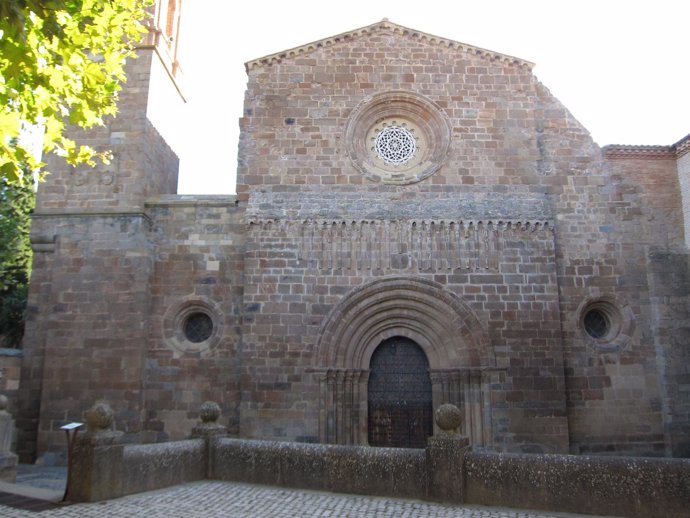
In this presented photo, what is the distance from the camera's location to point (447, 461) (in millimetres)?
7156

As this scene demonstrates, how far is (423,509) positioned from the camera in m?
6.87

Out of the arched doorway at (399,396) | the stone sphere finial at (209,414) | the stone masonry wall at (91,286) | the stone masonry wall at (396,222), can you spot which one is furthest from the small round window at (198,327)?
the stone sphere finial at (209,414)

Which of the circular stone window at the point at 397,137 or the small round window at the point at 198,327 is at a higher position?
the circular stone window at the point at 397,137

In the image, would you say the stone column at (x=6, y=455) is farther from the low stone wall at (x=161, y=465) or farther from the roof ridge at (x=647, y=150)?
→ the roof ridge at (x=647, y=150)

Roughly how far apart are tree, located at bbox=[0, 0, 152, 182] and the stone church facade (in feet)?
20.3

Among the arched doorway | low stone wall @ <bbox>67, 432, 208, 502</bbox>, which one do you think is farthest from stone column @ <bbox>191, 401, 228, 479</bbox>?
the arched doorway

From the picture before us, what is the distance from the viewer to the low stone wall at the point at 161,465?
24.7 ft

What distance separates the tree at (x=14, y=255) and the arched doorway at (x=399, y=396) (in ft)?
42.7

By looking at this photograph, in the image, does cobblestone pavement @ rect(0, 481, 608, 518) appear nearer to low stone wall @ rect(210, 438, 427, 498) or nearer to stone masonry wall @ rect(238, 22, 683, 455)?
low stone wall @ rect(210, 438, 427, 498)

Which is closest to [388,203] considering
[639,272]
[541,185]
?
[541,185]

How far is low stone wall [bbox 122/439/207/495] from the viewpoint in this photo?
24.7 feet

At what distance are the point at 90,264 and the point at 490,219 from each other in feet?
28.7

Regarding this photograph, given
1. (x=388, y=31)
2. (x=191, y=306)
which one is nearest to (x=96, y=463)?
(x=191, y=306)

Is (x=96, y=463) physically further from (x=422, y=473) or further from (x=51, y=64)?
(x=51, y=64)
